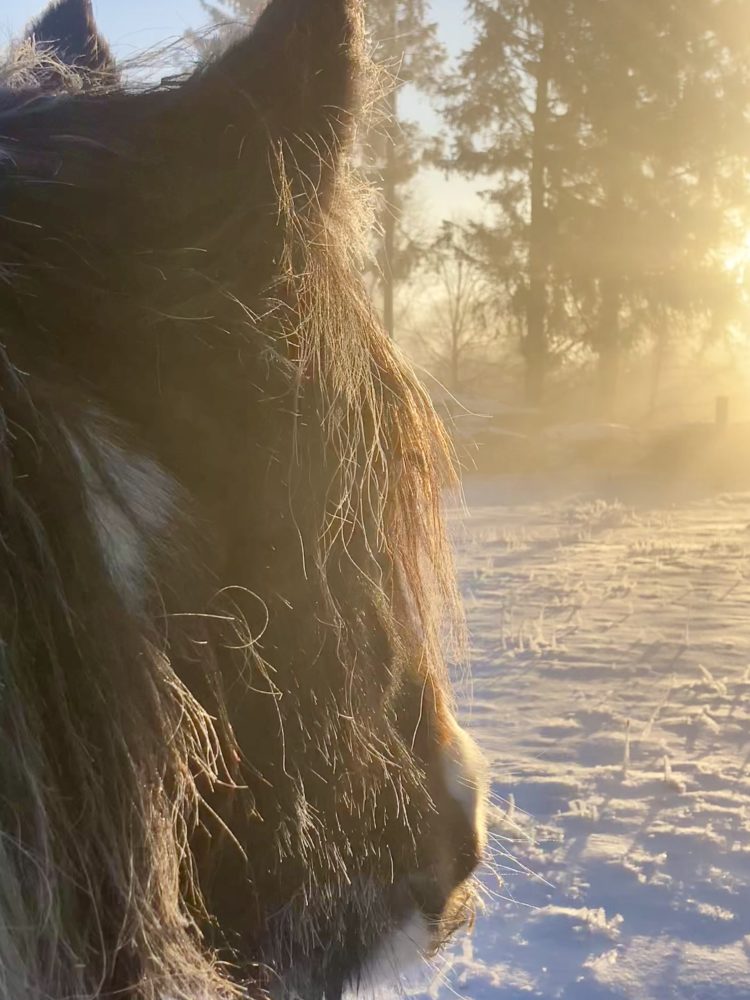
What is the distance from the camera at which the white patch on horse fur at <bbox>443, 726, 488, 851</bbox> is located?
0.98m

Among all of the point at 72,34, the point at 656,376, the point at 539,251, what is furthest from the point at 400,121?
the point at 656,376

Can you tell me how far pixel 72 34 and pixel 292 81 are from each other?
0.76 metres

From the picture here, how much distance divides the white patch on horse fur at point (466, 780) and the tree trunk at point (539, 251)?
1458cm

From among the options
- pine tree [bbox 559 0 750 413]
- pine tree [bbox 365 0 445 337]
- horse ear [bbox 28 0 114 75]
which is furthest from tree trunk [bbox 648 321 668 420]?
horse ear [bbox 28 0 114 75]

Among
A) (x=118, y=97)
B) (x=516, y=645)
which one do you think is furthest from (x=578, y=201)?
(x=118, y=97)

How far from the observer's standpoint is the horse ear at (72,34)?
118 centimetres

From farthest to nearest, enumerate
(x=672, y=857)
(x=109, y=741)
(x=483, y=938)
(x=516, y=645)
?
(x=516, y=645) → (x=672, y=857) → (x=483, y=938) → (x=109, y=741)

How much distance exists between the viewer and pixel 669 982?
169 cm

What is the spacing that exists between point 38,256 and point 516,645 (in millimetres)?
3543

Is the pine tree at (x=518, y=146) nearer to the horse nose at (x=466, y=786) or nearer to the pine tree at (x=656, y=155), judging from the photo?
the pine tree at (x=656, y=155)

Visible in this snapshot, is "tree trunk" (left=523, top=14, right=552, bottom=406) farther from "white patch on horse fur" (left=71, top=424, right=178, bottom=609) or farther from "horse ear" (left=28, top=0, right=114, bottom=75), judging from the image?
"white patch on horse fur" (left=71, top=424, right=178, bottom=609)

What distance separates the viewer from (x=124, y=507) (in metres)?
0.66

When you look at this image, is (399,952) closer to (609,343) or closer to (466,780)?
(466,780)

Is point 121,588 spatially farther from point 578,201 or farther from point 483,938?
point 578,201
